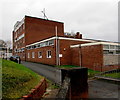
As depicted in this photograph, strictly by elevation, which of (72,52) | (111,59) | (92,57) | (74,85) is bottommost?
(74,85)

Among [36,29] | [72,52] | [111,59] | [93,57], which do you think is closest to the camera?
[93,57]

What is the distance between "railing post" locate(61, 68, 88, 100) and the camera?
4.30 metres

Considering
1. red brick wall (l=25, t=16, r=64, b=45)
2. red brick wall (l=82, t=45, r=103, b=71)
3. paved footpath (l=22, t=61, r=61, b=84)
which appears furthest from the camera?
red brick wall (l=25, t=16, r=64, b=45)

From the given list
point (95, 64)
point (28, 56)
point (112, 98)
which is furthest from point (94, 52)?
point (28, 56)

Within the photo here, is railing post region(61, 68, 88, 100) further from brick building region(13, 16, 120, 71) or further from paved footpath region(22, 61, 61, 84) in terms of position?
brick building region(13, 16, 120, 71)

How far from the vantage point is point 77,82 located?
443 centimetres

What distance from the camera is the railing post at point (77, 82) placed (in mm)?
4301

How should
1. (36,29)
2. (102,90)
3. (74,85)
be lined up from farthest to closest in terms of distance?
(36,29), (102,90), (74,85)

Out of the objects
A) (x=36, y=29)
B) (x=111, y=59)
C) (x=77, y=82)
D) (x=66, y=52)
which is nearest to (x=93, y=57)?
(x=111, y=59)

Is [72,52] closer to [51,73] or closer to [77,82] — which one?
[51,73]

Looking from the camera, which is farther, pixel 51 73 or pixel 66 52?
pixel 66 52

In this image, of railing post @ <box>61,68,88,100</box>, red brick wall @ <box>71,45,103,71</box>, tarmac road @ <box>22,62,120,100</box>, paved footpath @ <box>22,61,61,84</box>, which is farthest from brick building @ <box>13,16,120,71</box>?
railing post @ <box>61,68,88,100</box>

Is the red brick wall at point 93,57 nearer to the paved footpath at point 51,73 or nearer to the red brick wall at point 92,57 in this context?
the red brick wall at point 92,57

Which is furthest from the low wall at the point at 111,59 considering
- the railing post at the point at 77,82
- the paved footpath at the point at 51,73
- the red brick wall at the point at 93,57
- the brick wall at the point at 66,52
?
the railing post at the point at 77,82
